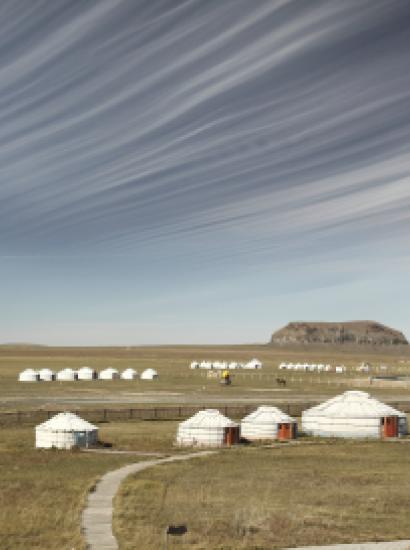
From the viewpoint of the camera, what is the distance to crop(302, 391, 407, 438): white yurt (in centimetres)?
6334

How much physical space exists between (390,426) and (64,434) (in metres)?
27.0

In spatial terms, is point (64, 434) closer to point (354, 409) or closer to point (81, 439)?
point (81, 439)

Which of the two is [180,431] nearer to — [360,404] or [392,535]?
[360,404]

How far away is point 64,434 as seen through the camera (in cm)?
5344

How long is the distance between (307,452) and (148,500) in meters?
22.0

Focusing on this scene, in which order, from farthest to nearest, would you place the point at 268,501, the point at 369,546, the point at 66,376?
1. the point at 66,376
2. the point at 268,501
3. the point at 369,546

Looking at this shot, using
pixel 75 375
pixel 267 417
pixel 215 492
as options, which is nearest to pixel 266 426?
pixel 267 417

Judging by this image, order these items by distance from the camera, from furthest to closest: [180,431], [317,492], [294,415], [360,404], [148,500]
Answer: [294,415]
[360,404]
[180,431]
[317,492]
[148,500]

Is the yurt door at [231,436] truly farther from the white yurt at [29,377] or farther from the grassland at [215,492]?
the white yurt at [29,377]

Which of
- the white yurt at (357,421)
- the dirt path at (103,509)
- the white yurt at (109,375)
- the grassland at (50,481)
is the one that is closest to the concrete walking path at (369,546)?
the dirt path at (103,509)

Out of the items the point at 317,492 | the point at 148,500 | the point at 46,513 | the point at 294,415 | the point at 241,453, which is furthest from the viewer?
the point at 294,415

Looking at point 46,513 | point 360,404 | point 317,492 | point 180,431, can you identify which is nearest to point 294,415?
point 360,404

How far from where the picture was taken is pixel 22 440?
57781 millimetres

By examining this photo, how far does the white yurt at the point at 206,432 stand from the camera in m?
56.2
